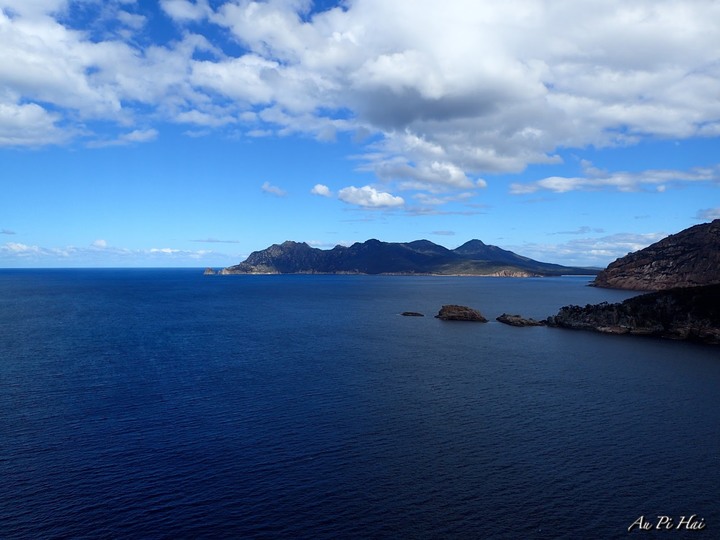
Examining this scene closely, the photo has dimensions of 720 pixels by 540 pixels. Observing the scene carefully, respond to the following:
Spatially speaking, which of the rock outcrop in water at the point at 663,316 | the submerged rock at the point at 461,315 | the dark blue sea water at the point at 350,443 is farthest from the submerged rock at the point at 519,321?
the dark blue sea water at the point at 350,443

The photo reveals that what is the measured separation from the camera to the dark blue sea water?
118 ft

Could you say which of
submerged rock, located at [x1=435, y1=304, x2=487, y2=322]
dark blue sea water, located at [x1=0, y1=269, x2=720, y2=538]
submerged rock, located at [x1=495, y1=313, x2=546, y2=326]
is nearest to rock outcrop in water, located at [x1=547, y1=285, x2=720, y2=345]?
submerged rock, located at [x1=495, y1=313, x2=546, y2=326]

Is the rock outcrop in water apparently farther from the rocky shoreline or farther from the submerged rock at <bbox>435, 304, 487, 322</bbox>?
the submerged rock at <bbox>435, 304, 487, 322</bbox>

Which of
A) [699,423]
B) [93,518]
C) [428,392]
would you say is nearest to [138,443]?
[93,518]

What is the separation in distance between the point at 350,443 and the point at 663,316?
115 m

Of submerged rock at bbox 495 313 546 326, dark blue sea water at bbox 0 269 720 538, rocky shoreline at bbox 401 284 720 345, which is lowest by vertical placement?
dark blue sea water at bbox 0 269 720 538

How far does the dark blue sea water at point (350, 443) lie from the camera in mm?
36047

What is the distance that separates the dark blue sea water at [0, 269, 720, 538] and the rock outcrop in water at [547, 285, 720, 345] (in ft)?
87.3

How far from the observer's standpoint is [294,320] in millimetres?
155250

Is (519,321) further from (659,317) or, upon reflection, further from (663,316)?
(663,316)

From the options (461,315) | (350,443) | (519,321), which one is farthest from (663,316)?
(350,443)

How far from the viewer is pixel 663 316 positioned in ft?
426

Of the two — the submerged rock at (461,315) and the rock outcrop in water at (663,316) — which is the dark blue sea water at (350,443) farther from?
the submerged rock at (461,315)

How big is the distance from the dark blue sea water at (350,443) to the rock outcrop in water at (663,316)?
26.6 m
